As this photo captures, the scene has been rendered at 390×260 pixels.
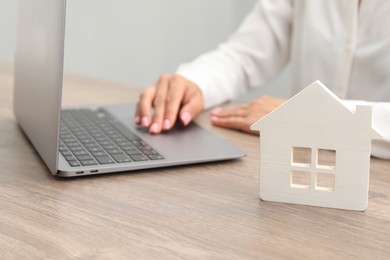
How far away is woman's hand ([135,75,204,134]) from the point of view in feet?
3.78

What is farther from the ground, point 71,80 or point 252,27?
point 252,27

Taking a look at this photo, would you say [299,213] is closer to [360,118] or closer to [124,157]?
[360,118]

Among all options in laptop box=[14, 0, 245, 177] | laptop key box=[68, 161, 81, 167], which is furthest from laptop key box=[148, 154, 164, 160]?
laptop key box=[68, 161, 81, 167]

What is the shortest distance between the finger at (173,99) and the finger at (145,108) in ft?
0.09

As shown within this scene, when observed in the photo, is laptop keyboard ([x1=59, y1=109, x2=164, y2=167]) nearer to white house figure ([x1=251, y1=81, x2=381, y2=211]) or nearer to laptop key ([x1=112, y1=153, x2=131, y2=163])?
laptop key ([x1=112, y1=153, x2=131, y2=163])

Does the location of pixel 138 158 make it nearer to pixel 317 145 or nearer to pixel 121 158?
pixel 121 158

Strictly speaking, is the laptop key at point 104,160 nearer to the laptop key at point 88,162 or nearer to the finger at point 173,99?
the laptop key at point 88,162

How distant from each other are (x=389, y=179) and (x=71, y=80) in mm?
895

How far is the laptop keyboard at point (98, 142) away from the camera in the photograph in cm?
95

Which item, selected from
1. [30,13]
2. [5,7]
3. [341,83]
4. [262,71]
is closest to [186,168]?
[30,13]

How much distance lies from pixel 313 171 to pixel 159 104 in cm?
47

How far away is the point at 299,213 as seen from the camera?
0.78 meters

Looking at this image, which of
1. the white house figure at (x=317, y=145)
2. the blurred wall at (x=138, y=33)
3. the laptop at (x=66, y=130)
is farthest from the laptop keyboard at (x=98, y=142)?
the blurred wall at (x=138, y=33)

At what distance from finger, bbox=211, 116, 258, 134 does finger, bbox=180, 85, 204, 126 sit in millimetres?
47
